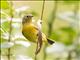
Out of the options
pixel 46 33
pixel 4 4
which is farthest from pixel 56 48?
pixel 4 4

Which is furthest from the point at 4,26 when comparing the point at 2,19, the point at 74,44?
the point at 74,44

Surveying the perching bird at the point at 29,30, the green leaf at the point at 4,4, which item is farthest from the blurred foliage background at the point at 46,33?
the perching bird at the point at 29,30

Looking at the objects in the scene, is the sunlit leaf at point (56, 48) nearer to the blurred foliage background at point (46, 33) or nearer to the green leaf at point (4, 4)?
the blurred foliage background at point (46, 33)

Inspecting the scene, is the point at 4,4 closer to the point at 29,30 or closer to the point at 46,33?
the point at 29,30

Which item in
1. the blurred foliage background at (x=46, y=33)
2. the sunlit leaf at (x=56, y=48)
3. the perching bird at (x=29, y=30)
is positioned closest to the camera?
the perching bird at (x=29, y=30)

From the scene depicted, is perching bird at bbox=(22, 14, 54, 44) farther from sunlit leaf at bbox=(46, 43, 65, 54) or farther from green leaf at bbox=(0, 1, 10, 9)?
sunlit leaf at bbox=(46, 43, 65, 54)

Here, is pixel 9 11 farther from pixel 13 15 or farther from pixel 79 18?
pixel 79 18

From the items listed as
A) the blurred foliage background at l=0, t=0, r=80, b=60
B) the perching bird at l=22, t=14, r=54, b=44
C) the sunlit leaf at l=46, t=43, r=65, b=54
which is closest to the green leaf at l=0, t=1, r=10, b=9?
the blurred foliage background at l=0, t=0, r=80, b=60

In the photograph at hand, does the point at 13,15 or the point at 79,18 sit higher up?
the point at 13,15

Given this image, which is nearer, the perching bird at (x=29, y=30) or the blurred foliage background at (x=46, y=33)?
the perching bird at (x=29, y=30)

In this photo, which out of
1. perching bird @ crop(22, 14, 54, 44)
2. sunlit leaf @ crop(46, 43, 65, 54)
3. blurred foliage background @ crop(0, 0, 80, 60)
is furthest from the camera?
sunlit leaf @ crop(46, 43, 65, 54)

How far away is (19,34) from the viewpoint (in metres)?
0.79

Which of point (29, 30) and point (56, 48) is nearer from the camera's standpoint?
point (29, 30)

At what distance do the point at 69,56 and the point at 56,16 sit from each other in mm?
179
